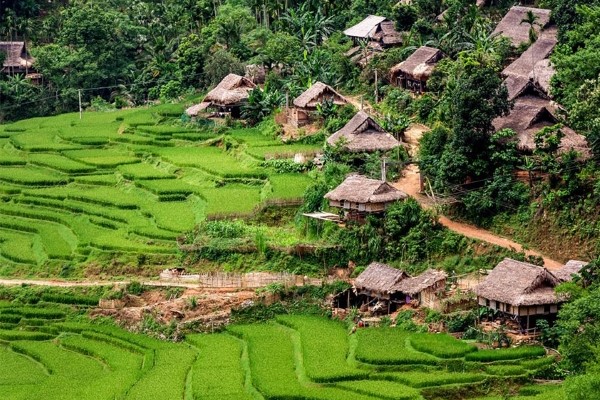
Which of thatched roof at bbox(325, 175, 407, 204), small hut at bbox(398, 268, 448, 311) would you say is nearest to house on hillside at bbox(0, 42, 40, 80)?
thatched roof at bbox(325, 175, 407, 204)

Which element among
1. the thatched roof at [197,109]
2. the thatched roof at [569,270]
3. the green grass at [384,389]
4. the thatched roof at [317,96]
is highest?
the thatched roof at [569,270]

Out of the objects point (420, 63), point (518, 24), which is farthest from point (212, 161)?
point (518, 24)

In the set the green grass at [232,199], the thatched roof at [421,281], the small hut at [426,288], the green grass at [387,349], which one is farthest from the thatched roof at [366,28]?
the green grass at [387,349]

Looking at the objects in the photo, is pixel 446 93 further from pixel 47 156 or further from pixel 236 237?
pixel 47 156

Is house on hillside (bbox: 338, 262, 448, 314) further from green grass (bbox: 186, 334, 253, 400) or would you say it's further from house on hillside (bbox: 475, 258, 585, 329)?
green grass (bbox: 186, 334, 253, 400)

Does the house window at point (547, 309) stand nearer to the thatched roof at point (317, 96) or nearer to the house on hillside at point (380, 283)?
the house on hillside at point (380, 283)

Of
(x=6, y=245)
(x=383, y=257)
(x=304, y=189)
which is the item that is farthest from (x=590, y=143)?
(x=6, y=245)
